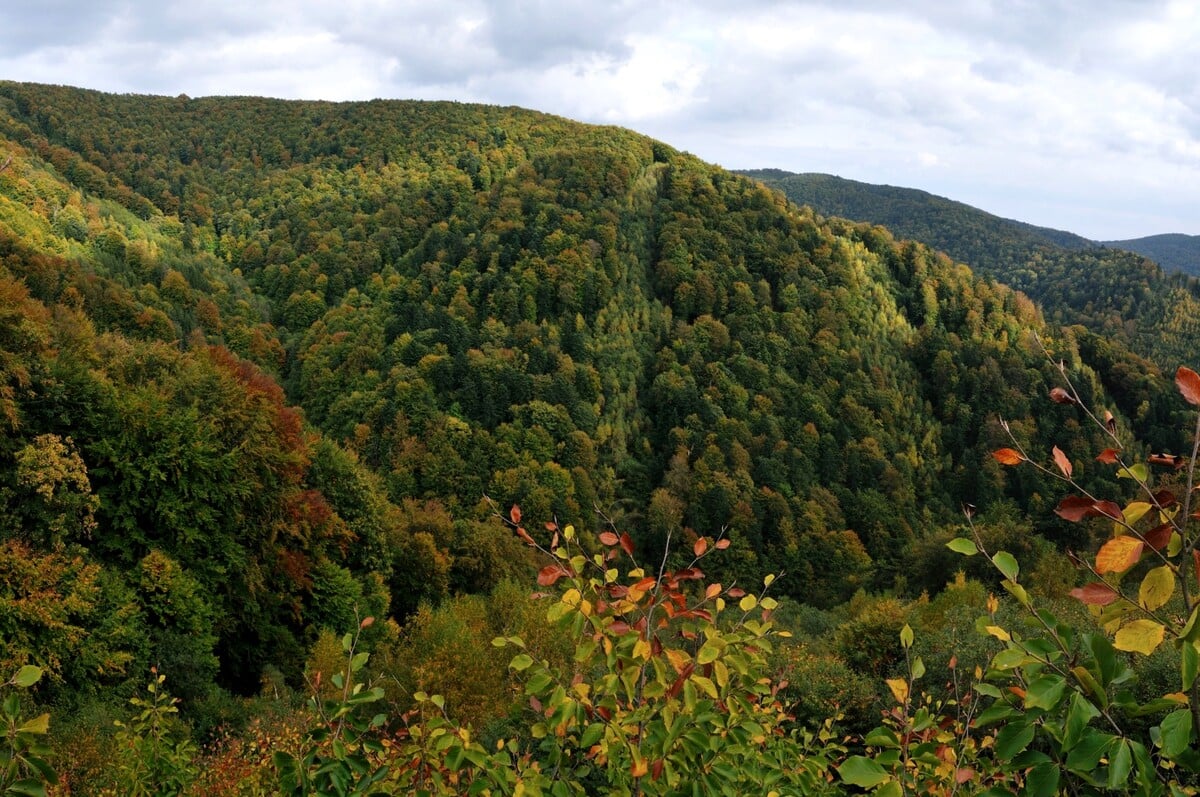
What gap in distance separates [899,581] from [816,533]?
64.2ft

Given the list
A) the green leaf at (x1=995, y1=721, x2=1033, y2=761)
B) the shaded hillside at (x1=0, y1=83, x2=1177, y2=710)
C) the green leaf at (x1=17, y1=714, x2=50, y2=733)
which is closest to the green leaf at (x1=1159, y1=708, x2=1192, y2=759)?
the green leaf at (x1=995, y1=721, x2=1033, y2=761)

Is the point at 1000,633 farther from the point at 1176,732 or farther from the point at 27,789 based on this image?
the point at 27,789

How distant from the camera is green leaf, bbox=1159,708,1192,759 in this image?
2.31 meters

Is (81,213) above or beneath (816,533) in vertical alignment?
above

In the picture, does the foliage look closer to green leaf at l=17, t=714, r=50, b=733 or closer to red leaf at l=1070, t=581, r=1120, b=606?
green leaf at l=17, t=714, r=50, b=733

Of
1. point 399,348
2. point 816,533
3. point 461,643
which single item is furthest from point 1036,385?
point 461,643

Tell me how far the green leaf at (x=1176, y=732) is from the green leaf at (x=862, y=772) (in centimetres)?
89

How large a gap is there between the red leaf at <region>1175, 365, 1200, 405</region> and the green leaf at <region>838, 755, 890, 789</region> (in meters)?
1.72

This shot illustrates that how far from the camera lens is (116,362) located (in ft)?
88.8

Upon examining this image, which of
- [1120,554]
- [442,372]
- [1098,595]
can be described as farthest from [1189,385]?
[442,372]

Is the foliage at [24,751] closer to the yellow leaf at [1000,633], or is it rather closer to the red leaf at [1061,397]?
the yellow leaf at [1000,633]

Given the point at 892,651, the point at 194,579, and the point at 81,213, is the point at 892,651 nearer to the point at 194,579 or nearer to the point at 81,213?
the point at 194,579

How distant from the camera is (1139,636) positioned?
2377mm

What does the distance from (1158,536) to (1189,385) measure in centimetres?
60
